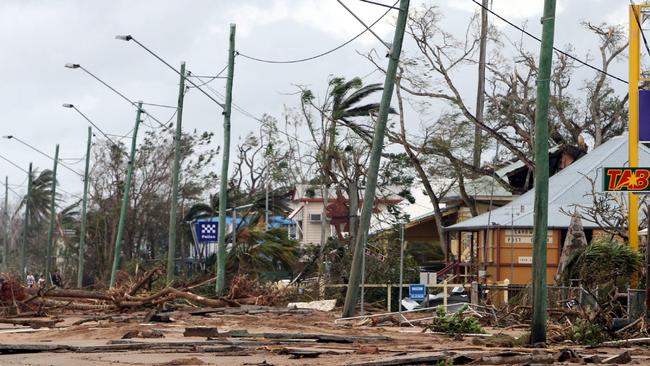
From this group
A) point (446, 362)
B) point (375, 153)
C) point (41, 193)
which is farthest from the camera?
point (41, 193)

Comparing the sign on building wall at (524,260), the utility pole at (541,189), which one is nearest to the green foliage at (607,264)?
the utility pole at (541,189)

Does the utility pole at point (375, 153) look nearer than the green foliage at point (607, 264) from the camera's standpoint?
No

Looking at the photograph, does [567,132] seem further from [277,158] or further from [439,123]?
[277,158]

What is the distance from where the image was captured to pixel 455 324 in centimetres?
2667

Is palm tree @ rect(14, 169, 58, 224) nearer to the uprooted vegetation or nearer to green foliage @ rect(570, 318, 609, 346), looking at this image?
the uprooted vegetation

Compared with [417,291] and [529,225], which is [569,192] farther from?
[417,291]

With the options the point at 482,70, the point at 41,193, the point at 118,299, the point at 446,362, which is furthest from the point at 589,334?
the point at 41,193

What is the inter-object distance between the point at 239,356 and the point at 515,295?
1422 centimetres

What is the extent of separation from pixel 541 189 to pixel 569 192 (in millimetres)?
23101

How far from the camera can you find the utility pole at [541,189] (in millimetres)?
22000

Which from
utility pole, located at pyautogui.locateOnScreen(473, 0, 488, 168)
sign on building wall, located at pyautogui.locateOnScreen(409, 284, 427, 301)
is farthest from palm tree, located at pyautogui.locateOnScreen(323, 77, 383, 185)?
sign on building wall, located at pyautogui.locateOnScreen(409, 284, 427, 301)

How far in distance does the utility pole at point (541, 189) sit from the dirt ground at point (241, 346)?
0.66m

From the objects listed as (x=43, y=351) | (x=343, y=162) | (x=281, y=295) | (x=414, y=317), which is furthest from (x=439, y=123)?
(x=43, y=351)

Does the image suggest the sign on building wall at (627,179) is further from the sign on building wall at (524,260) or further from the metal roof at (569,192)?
the sign on building wall at (524,260)
